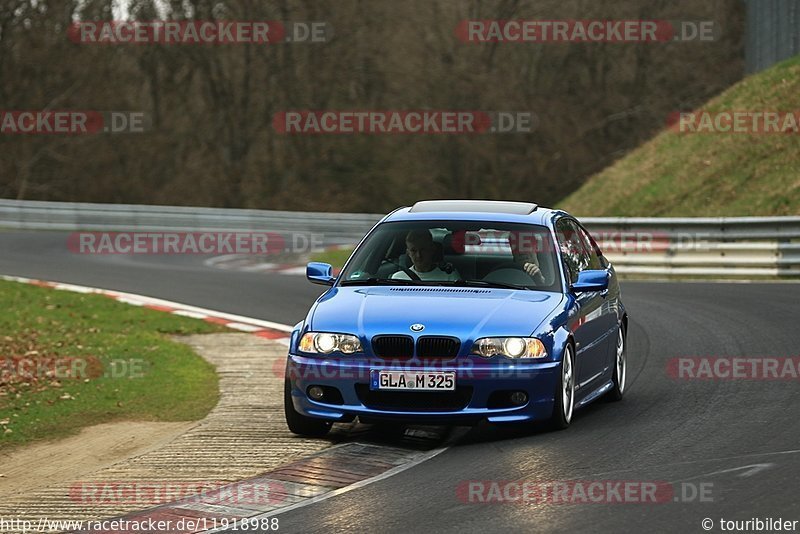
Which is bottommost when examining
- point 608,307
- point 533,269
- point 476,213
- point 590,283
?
point 608,307

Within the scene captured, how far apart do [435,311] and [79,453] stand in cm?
258

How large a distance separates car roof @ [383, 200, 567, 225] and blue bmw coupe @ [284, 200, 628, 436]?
2 centimetres

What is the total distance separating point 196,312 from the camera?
17.3 m

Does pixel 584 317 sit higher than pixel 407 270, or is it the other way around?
pixel 407 270

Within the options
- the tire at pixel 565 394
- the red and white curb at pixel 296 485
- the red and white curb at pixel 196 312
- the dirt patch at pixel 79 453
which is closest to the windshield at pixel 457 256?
the tire at pixel 565 394

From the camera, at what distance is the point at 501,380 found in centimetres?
845

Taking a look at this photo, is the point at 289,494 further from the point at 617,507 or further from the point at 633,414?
the point at 633,414

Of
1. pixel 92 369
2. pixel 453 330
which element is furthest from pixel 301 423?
pixel 92 369

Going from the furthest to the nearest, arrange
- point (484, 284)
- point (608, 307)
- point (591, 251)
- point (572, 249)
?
point (591, 251) < point (608, 307) < point (572, 249) < point (484, 284)

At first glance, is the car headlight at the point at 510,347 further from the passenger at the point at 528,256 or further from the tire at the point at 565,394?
the passenger at the point at 528,256

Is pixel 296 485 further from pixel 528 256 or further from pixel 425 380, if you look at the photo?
pixel 528 256

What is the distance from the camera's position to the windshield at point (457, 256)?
9.41 m

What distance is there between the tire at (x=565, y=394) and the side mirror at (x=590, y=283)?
1.83 feet

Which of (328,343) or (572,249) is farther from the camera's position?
(572,249)
